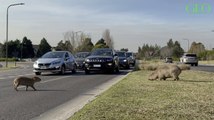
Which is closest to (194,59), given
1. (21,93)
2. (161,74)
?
(161,74)

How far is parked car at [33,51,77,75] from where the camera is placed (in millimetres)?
24547

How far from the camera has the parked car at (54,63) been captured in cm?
2455

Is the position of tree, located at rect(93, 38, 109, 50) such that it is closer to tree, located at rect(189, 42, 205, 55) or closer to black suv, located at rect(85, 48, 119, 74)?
tree, located at rect(189, 42, 205, 55)

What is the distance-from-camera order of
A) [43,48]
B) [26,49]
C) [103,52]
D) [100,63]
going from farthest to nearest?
[26,49] < [43,48] < [103,52] < [100,63]

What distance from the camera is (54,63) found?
974 inches

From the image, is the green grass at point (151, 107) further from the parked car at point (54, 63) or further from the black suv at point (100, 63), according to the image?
the black suv at point (100, 63)

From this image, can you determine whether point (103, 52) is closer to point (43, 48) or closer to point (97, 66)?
point (97, 66)

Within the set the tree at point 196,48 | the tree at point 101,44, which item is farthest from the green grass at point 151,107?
the tree at point 196,48

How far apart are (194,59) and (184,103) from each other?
46.5 meters

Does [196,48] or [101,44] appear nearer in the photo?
[101,44]

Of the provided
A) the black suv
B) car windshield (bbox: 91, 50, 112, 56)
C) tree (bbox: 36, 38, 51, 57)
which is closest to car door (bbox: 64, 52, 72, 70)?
the black suv

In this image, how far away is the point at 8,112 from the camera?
9.45 metres

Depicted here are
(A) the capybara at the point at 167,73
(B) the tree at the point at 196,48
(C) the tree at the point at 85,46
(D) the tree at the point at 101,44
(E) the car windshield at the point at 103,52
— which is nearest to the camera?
(A) the capybara at the point at 167,73

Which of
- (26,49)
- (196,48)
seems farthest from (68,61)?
(196,48)
